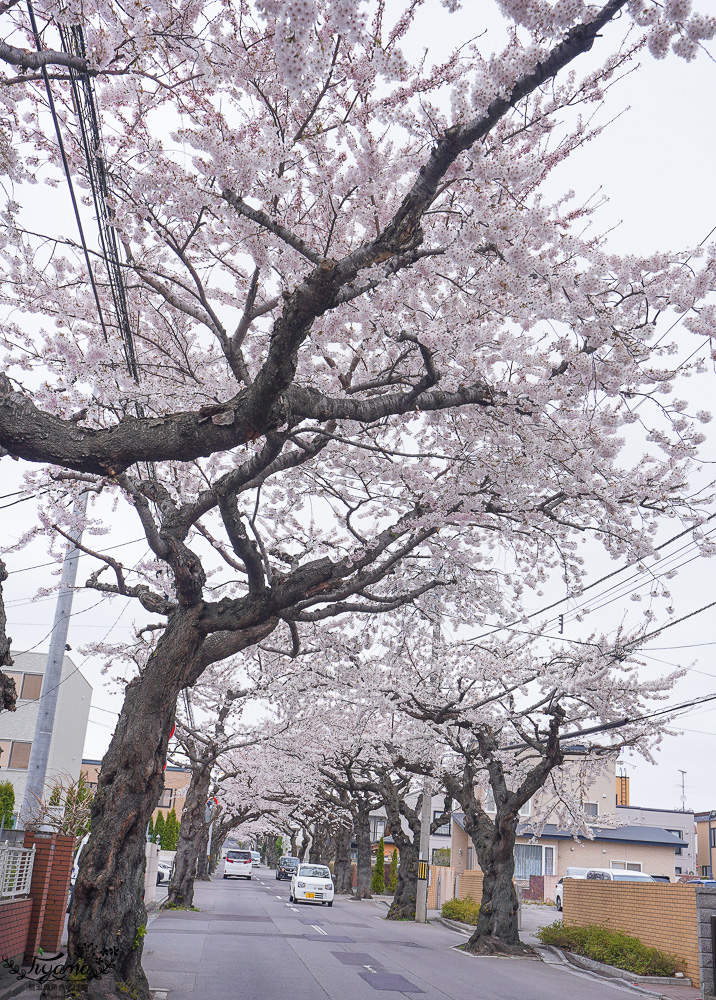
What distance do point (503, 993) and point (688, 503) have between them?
311 inches

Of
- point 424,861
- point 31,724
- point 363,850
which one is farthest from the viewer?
point 363,850

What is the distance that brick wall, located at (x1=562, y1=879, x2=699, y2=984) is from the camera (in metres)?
15.3

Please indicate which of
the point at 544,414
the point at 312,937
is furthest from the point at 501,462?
the point at 312,937

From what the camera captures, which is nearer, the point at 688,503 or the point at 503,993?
the point at 688,503

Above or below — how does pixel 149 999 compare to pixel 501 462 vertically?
below

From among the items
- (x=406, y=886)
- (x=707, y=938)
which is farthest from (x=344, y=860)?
(x=707, y=938)

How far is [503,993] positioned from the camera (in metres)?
12.2

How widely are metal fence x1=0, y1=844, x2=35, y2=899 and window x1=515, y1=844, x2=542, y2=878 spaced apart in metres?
39.1

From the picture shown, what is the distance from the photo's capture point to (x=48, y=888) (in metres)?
12.4

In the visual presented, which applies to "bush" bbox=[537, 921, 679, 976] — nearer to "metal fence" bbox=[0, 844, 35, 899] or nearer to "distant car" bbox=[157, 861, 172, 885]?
"metal fence" bbox=[0, 844, 35, 899]

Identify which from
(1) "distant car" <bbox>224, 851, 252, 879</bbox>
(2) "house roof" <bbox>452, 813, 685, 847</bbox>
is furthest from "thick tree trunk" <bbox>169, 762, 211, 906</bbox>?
(1) "distant car" <bbox>224, 851, 252, 879</bbox>

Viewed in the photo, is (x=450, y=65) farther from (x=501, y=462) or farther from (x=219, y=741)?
(x=219, y=741)

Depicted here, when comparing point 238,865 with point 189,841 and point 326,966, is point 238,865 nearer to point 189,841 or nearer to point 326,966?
point 189,841

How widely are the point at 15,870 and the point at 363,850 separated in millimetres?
29823
